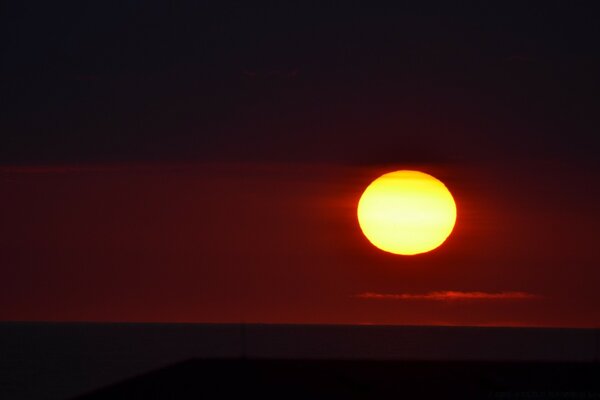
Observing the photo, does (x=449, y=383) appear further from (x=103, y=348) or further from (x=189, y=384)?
(x=103, y=348)

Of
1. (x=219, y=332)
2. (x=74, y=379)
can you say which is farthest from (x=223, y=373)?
(x=219, y=332)

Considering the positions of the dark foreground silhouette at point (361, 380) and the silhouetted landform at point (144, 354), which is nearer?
the dark foreground silhouette at point (361, 380)

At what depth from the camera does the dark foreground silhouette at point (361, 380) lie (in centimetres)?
2253

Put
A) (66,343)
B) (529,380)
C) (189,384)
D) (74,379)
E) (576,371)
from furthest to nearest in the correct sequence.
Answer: (66,343) → (74,379) → (576,371) → (529,380) → (189,384)

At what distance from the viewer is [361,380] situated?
24.2 meters

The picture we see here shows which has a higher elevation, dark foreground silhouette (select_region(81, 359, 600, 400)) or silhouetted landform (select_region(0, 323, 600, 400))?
silhouetted landform (select_region(0, 323, 600, 400))

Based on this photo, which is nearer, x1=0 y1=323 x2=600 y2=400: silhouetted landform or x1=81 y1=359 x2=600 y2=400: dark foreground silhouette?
x1=81 y1=359 x2=600 y2=400: dark foreground silhouette

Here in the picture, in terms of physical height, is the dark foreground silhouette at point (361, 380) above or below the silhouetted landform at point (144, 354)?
below

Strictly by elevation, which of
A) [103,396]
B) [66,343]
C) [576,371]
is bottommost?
[103,396]

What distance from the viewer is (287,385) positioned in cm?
2416

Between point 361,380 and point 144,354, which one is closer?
point 361,380

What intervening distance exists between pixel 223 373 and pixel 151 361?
6960 cm

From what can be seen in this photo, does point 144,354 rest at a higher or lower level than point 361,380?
higher

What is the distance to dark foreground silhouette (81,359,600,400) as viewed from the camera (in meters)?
22.5
